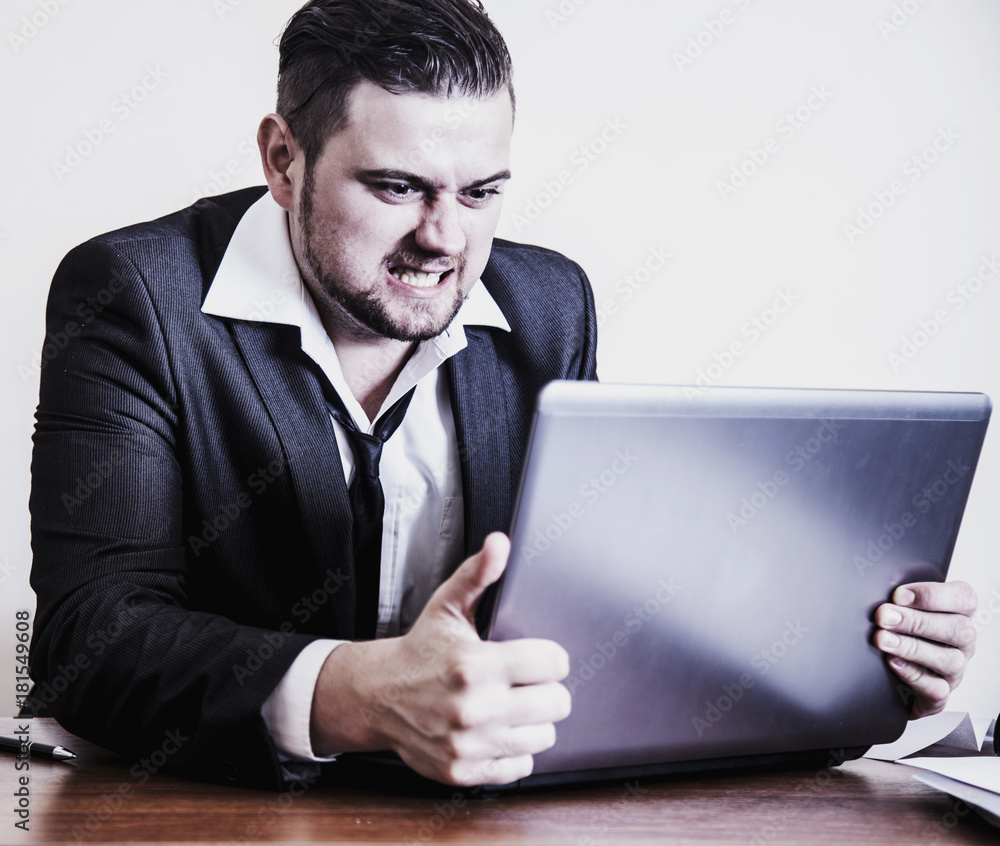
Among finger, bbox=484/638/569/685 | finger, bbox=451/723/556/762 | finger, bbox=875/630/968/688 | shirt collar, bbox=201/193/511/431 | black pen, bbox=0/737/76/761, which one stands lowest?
black pen, bbox=0/737/76/761

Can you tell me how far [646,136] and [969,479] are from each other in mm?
1689

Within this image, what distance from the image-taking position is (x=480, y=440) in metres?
1.45

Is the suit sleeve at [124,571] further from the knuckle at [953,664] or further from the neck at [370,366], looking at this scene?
the knuckle at [953,664]

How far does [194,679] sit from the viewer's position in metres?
0.91

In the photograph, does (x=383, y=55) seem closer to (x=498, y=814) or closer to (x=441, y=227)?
(x=441, y=227)

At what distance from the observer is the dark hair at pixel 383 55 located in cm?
128

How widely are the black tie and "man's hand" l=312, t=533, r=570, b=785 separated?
1.64 ft

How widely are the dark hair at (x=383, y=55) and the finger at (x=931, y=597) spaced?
2.66 feet

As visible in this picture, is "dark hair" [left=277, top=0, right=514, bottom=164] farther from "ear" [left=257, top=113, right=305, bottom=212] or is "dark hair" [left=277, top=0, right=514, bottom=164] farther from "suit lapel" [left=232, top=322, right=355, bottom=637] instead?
"suit lapel" [left=232, top=322, right=355, bottom=637]

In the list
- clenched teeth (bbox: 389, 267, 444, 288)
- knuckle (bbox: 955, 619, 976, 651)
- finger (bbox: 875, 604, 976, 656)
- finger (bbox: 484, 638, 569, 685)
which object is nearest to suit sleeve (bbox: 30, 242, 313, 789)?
finger (bbox: 484, 638, 569, 685)

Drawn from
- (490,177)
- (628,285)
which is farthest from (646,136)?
(490,177)

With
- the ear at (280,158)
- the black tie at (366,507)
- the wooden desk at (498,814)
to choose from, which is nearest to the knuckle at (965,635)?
the wooden desk at (498,814)

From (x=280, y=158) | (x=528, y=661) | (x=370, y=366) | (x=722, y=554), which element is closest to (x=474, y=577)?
(x=528, y=661)

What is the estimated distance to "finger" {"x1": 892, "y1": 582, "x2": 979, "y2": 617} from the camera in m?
0.93
